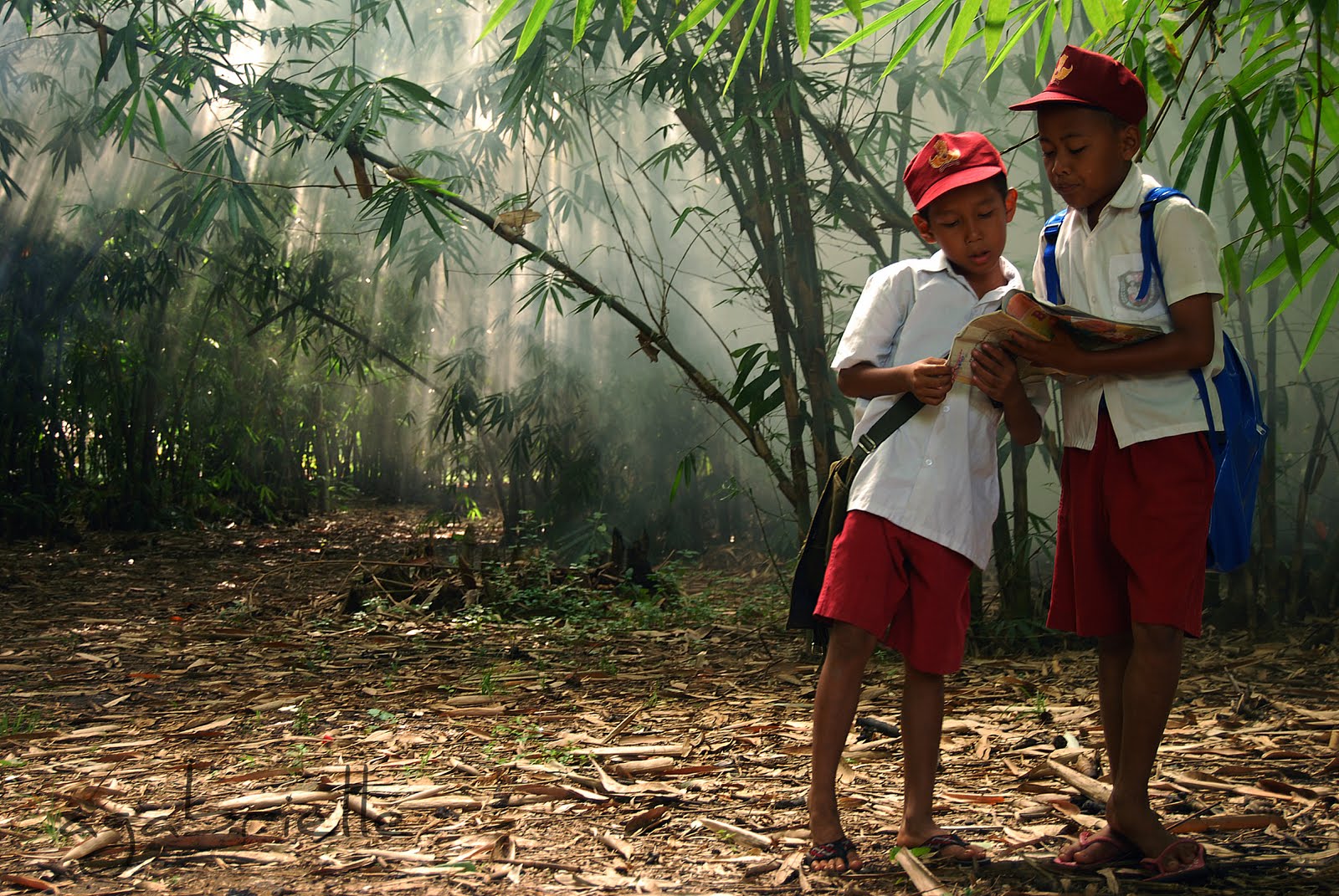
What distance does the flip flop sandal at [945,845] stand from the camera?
4.69ft

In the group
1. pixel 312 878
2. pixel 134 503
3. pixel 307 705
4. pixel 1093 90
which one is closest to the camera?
pixel 1093 90

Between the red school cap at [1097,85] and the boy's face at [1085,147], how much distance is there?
14 millimetres

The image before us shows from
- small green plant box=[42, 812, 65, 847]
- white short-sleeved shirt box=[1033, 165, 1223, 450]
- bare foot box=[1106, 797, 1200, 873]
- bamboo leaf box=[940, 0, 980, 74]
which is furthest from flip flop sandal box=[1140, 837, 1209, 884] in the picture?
small green plant box=[42, 812, 65, 847]

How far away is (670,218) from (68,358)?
331 cm

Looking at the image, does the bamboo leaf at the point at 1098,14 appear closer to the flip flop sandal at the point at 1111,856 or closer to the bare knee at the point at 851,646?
the bare knee at the point at 851,646

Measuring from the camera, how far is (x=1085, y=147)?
137cm

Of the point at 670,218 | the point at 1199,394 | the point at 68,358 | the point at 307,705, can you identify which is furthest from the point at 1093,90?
the point at 68,358

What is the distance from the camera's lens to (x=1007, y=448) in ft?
11.1

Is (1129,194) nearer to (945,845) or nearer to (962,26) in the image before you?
(962,26)

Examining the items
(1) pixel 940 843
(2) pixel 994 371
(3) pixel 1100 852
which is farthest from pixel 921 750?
(2) pixel 994 371

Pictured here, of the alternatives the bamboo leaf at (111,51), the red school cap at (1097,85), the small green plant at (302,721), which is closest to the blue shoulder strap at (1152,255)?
the red school cap at (1097,85)

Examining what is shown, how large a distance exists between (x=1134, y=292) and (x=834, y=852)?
2.61 feet

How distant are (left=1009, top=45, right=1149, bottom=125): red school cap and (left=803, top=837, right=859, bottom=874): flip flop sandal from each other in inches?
37.4

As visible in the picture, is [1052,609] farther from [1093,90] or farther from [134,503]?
[134,503]
